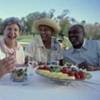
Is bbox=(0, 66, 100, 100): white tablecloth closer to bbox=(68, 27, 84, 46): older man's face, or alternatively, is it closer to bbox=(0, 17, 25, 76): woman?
bbox=(0, 17, 25, 76): woman

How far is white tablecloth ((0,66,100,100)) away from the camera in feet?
3.80

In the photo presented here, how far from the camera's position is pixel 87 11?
17.1ft

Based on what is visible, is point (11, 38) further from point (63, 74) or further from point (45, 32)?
point (63, 74)

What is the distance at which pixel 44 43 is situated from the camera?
7.32ft

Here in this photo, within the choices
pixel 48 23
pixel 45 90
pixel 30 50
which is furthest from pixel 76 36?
pixel 45 90

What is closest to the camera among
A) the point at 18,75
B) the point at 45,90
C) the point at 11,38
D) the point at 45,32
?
the point at 45,90

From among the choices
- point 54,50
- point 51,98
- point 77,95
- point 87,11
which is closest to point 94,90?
point 77,95

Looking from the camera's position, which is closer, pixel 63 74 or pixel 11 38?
pixel 63 74

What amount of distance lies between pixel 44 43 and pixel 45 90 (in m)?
1.02

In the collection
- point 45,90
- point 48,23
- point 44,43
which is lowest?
point 45,90

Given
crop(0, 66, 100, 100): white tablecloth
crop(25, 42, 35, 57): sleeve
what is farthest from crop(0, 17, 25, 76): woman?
crop(0, 66, 100, 100): white tablecloth
